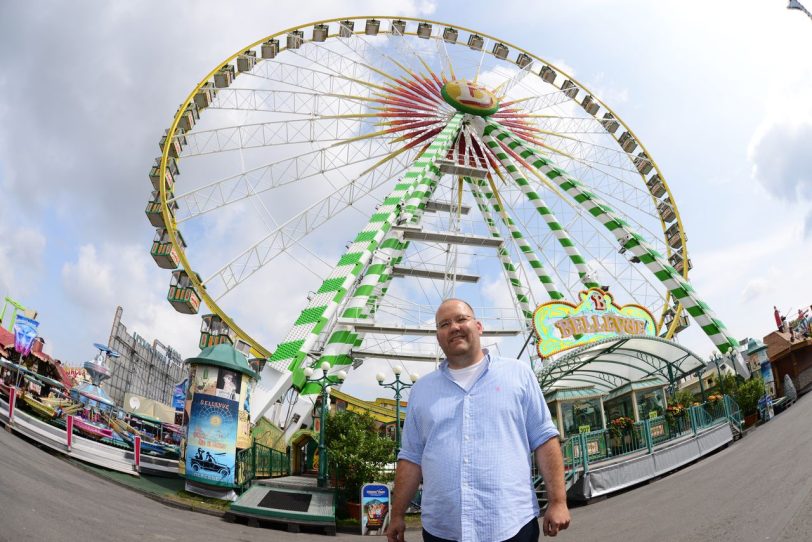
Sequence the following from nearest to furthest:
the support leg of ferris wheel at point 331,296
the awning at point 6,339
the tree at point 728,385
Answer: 1. the support leg of ferris wheel at point 331,296
2. the awning at point 6,339
3. the tree at point 728,385

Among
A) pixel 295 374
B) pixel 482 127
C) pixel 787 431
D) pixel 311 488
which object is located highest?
pixel 482 127

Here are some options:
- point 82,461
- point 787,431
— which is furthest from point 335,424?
point 787,431

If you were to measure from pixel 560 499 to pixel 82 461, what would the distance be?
13.2m

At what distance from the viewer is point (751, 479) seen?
28.0ft

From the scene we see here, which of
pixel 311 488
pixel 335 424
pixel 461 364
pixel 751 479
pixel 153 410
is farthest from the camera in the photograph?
pixel 153 410

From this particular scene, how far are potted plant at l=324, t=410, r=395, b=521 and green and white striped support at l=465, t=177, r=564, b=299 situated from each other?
1200cm

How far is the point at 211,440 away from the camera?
1258 centimetres

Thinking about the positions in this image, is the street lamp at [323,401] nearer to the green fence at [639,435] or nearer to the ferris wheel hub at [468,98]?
the green fence at [639,435]

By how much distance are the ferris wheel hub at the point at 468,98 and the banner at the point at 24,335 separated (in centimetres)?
1988

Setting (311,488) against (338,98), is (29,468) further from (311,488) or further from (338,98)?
(338,98)

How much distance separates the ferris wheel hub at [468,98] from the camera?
24812 mm

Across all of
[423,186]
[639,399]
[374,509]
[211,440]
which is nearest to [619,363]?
[639,399]

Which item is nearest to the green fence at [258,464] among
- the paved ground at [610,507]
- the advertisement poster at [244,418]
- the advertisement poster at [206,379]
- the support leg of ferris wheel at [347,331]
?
the advertisement poster at [244,418]

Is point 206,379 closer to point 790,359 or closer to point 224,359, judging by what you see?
point 224,359
